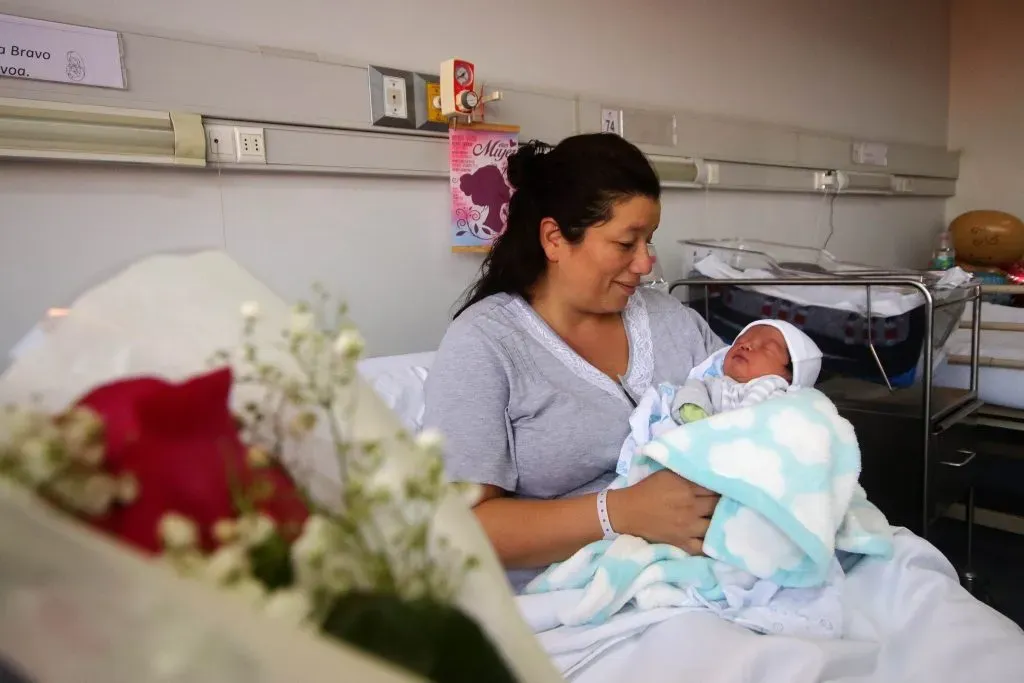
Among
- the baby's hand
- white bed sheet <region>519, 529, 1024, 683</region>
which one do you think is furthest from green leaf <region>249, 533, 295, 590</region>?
the baby's hand

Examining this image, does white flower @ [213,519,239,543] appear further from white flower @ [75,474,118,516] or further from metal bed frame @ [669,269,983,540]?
metal bed frame @ [669,269,983,540]

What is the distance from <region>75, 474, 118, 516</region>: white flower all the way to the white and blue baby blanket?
2.63 ft

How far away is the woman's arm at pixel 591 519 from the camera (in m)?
1.06

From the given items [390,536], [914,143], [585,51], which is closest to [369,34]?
[585,51]

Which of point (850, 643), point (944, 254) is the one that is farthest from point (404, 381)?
point (944, 254)

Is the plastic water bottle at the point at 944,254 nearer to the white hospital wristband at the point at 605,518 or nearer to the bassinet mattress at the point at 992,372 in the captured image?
the bassinet mattress at the point at 992,372

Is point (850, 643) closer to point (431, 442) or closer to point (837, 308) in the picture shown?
point (431, 442)

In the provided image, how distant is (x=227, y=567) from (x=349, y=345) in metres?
0.13

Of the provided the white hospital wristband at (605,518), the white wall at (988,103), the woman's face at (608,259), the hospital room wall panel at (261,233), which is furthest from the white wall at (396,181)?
the white wall at (988,103)

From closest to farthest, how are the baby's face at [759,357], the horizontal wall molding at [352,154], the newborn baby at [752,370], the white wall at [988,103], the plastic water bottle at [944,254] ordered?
the newborn baby at [752,370] < the baby's face at [759,357] < the horizontal wall molding at [352,154] < the plastic water bottle at [944,254] < the white wall at [988,103]

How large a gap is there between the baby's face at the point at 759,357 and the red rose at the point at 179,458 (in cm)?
117

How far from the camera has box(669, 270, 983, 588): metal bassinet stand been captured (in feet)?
5.64

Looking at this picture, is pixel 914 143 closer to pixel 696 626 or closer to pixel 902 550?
pixel 902 550

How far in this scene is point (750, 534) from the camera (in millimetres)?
1012
